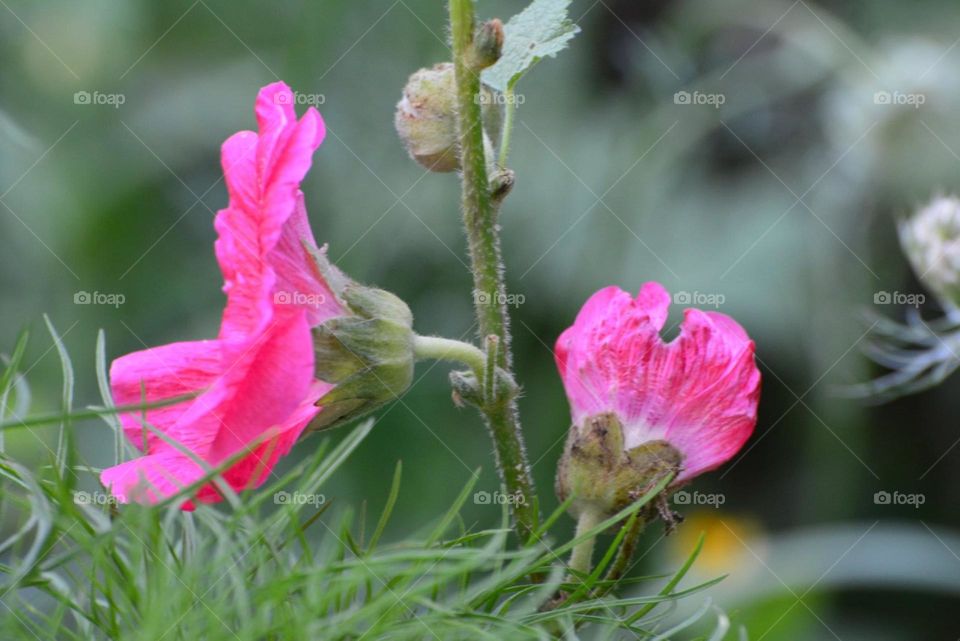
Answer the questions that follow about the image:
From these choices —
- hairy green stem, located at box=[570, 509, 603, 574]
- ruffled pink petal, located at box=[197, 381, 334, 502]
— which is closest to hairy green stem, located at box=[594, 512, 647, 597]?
hairy green stem, located at box=[570, 509, 603, 574]

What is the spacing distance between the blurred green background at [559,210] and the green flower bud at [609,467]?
2.16 feet

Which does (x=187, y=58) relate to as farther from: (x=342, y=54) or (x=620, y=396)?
(x=620, y=396)

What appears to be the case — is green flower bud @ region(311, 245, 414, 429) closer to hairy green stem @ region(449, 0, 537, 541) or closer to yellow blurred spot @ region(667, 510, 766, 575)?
hairy green stem @ region(449, 0, 537, 541)

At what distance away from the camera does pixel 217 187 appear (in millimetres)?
1323

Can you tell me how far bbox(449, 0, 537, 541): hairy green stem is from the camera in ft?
1.43

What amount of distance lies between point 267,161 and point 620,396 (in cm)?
17

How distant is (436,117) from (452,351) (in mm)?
93

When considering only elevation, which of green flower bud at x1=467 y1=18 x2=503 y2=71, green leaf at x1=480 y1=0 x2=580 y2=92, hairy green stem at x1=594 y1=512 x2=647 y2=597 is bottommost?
hairy green stem at x1=594 y1=512 x2=647 y2=597

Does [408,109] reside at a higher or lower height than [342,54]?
lower

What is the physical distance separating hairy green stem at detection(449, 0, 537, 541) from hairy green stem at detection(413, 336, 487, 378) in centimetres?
1

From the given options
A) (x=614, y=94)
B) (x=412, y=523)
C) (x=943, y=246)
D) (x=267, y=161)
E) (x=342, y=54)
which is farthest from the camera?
(x=614, y=94)

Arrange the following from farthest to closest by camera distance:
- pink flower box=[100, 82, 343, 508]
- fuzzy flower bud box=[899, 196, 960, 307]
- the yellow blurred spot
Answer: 1. the yellow blurred spot
2. fuzzy flower bud box=[899, 196, 960, 307]
3. pink flower box=[100, 82, 343, 508]

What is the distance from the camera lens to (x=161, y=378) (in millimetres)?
456

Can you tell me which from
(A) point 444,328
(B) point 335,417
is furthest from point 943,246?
(A) point 444,328
